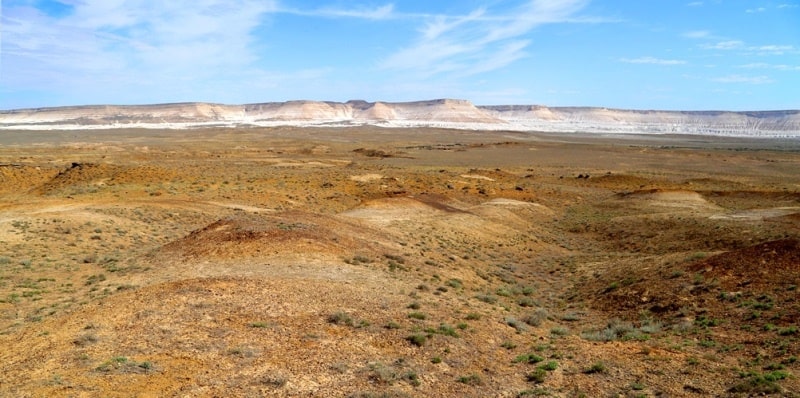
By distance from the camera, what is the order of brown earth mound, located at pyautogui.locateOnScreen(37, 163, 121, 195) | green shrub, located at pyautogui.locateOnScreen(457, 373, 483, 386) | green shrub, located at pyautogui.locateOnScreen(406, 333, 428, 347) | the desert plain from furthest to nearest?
brown earth mound, located at pyautogui.locateOnScreen(37, 163, 121, 195)
green shrub, located at pyautogui.locateOnScreen(406, 333, 428, 347)
green shrub, located at pyautogui.locateOnScreen(457, 373, 483, 386)
the desert plain

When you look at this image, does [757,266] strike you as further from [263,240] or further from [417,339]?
[263,240]

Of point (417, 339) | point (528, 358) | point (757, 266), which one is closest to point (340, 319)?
point (417, 339)

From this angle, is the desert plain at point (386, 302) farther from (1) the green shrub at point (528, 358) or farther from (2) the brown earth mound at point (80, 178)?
(2) the brown earth mound at point (80, 178)

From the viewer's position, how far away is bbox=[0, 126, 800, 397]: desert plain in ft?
32.1

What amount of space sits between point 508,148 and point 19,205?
3720 inches

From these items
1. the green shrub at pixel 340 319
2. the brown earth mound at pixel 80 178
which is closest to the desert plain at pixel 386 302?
the green shrub at pixel 340 319

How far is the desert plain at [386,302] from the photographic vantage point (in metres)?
9.80

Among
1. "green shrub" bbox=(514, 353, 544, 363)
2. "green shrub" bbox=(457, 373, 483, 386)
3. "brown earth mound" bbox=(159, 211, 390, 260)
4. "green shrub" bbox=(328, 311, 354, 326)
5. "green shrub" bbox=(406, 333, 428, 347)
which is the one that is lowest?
"green shrub" bbox=(514, 353, 544, 363)

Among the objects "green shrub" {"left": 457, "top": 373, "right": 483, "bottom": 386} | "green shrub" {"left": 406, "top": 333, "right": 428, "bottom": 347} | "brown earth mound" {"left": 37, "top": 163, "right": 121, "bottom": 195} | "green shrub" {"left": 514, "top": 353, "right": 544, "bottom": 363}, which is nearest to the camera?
"green shrub" {"left": 457, "top": 373, "right": 483, "bottom": 386}

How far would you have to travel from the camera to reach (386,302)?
14.6 meters

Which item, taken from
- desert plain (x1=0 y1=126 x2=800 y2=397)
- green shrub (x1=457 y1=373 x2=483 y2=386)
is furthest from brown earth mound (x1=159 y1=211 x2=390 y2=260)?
green shrub (x1=457 y1=373 x2=483 y2=386)

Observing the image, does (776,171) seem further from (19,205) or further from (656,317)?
(19,205)

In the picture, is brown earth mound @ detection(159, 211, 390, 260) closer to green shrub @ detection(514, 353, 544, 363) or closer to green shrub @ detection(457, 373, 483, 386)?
green shrub @ detection(514, 353, 544, 363)

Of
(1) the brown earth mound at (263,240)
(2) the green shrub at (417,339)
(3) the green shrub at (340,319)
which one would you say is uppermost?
(1) the brown earth mound at (263,240)
